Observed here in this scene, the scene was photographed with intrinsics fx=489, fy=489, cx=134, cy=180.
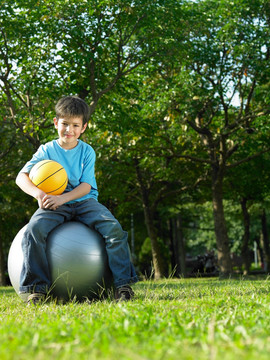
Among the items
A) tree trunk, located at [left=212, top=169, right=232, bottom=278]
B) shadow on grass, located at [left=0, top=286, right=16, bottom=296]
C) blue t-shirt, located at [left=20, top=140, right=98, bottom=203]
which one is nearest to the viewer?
blue t-shirt, located at [left=20, top=140, right=98, bottom=203]

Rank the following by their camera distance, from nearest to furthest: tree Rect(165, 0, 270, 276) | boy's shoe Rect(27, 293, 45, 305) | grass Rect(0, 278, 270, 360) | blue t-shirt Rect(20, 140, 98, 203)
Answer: grass Rect(0, 278, 270, 360), boy's shoe Rect(27, 293, 45, 305), blue t-shirt Rect(20, 140, 98, 203), tree Rect(165, 0, 270, 276)

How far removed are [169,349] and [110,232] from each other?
3.48 metres

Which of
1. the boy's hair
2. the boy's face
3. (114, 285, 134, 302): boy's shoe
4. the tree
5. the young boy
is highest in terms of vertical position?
the tree

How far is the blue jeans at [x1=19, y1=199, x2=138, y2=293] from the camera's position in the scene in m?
5.53

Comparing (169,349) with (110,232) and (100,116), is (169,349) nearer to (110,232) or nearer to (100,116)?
(110,232)

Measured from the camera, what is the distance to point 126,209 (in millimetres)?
27828

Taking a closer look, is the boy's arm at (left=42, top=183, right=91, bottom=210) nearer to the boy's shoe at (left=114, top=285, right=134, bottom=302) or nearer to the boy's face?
the boy's face

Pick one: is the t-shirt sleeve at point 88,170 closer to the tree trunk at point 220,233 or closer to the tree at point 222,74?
the tree at point 222,74

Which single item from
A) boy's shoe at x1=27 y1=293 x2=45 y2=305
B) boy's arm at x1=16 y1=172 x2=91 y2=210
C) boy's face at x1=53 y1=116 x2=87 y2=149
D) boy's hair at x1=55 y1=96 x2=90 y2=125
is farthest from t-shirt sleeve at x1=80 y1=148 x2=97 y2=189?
boy's shoe at x1=27 y1=293 x2=45 y2=305

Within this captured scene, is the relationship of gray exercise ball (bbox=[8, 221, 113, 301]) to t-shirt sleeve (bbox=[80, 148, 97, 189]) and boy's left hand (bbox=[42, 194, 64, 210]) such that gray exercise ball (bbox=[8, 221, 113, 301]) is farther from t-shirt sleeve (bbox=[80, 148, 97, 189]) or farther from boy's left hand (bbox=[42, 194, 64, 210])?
t-shirt sleeve (bbox=[80, 148, 97, 189])

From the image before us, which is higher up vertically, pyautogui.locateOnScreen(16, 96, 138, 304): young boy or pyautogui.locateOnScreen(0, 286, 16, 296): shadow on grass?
pyautogui.locateOnScreen(16, 96, 138, 304): young boy

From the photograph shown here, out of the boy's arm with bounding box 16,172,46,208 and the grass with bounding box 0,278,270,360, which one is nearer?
the grass with bounding box 0,278,270,360

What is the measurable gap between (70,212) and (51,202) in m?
0.36

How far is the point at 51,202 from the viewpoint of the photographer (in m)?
5.76
